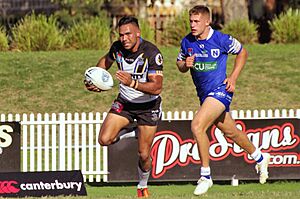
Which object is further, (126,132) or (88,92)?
(88,92)

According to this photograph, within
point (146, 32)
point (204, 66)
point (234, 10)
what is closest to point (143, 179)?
point (204, 66)

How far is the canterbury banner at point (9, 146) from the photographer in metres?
15.5

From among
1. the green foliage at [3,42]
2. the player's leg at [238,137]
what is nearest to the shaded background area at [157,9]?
the green foliage at [3,42]

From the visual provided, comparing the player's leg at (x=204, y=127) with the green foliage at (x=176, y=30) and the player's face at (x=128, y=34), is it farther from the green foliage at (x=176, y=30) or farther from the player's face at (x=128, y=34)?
the green foliage at (x=176, y=30)

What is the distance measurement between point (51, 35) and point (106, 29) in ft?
4.72

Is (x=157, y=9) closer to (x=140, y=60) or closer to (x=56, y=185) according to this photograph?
(x=56, y=185)

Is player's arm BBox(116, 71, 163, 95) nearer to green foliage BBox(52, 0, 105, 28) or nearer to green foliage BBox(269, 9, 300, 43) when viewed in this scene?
green foliage BBox(269, 9, 300, 43)

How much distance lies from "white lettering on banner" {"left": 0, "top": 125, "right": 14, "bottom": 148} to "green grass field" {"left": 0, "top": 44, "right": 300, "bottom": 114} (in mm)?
5276

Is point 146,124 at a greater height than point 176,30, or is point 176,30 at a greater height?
point 146,124

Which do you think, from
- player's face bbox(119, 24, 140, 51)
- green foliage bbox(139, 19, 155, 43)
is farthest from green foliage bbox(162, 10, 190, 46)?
player's face bbox(119, 24, 140, 51)

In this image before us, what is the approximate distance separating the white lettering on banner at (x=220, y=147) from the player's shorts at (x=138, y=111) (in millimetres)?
3084

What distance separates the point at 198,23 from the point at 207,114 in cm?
112

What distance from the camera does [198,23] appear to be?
39.0 ft

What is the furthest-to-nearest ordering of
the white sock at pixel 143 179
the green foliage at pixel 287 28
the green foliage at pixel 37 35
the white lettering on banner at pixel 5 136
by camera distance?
the green foliage at pixel 287 28, the green foliage at pixel 37 35, the white lettering on banner at pixel 5 136, the white sock at pixel 143 179
